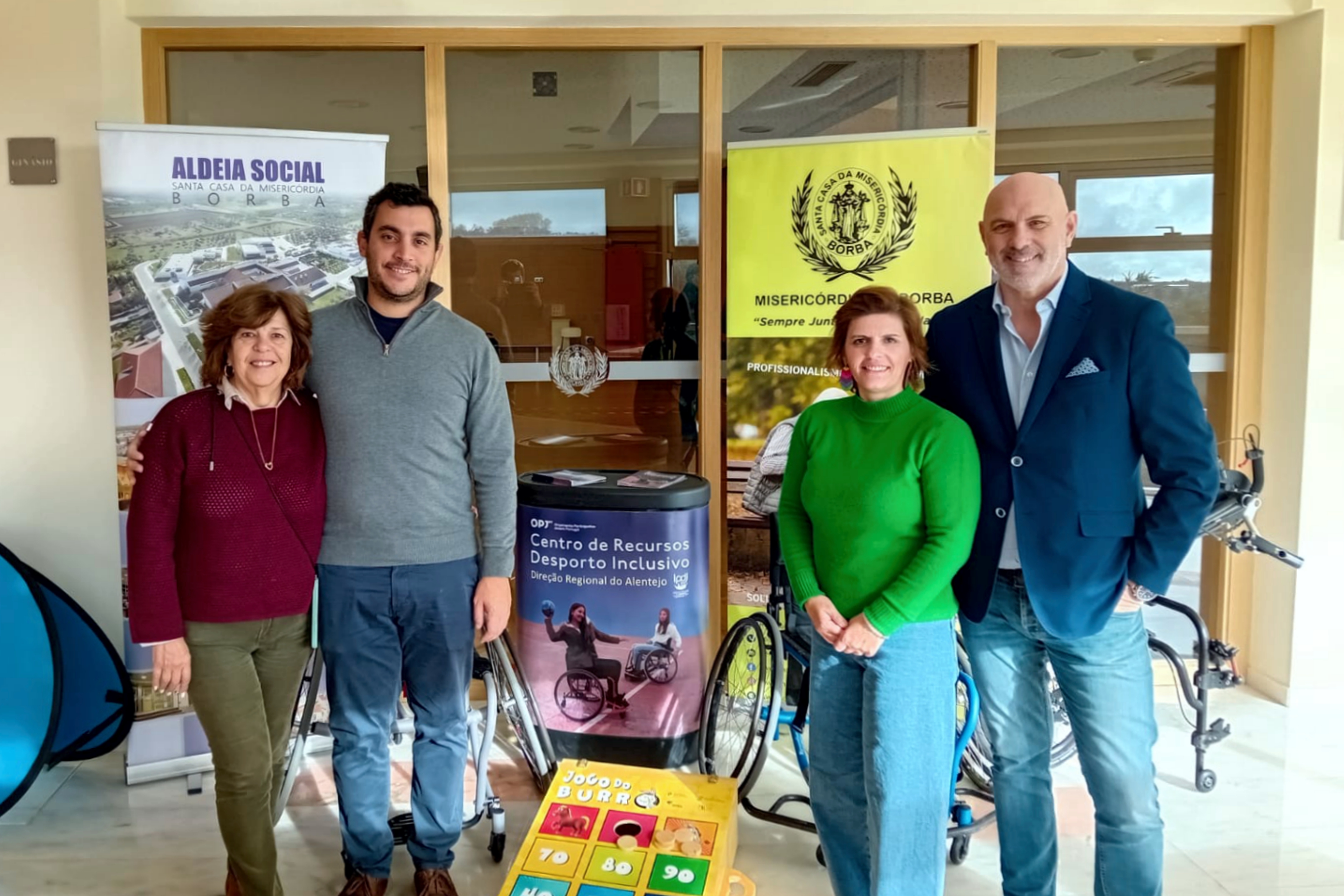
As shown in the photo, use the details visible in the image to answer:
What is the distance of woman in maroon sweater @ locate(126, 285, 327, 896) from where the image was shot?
195cm

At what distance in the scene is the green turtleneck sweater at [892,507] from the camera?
1.84 m

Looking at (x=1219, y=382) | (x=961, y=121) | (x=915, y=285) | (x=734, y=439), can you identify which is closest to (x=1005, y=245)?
(x=915, y=285)

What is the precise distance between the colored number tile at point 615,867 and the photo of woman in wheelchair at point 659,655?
0.82 meters

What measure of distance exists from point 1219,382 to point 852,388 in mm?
2396

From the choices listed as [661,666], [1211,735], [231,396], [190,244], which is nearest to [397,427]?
[231,396]

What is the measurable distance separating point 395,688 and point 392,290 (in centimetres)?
91

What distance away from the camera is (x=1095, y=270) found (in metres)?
3.85

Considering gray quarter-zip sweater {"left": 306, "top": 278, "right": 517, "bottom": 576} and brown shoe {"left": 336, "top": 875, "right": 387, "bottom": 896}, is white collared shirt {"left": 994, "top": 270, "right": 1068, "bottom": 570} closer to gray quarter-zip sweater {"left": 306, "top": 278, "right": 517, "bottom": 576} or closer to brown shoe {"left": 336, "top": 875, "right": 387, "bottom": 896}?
gray quarter-zip sweater {"left": 306, "top": 278, "right": 517, "bottom": 576}

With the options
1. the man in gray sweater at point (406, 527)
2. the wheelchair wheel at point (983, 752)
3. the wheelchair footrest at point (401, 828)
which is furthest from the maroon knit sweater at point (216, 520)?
the wheelchair wheel at point (983, 752)

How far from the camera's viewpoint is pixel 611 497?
2.91 metres

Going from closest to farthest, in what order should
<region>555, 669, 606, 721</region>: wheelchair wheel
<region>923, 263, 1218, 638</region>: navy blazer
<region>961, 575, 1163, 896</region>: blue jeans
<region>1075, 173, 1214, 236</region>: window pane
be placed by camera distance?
<region>923, 263, 1218, 638</region>: navy blazer
<region>961, 575, 1163, 896</region>: blue jeans
<region>555, 669, 606, 721</region>: wheelchair wheel
<region>1075, 173, 1214, 236</region>: window pane

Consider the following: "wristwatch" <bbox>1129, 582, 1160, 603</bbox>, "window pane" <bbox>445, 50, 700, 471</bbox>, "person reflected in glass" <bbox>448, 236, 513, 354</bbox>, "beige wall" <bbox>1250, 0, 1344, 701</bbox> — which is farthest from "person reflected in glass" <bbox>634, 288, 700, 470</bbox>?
"beige wall" <bbox>1250, 0, 1344, 701</bbox>

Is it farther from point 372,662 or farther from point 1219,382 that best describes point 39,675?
point 1219,382

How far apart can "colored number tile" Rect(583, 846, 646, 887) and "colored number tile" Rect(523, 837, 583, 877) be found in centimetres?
3
